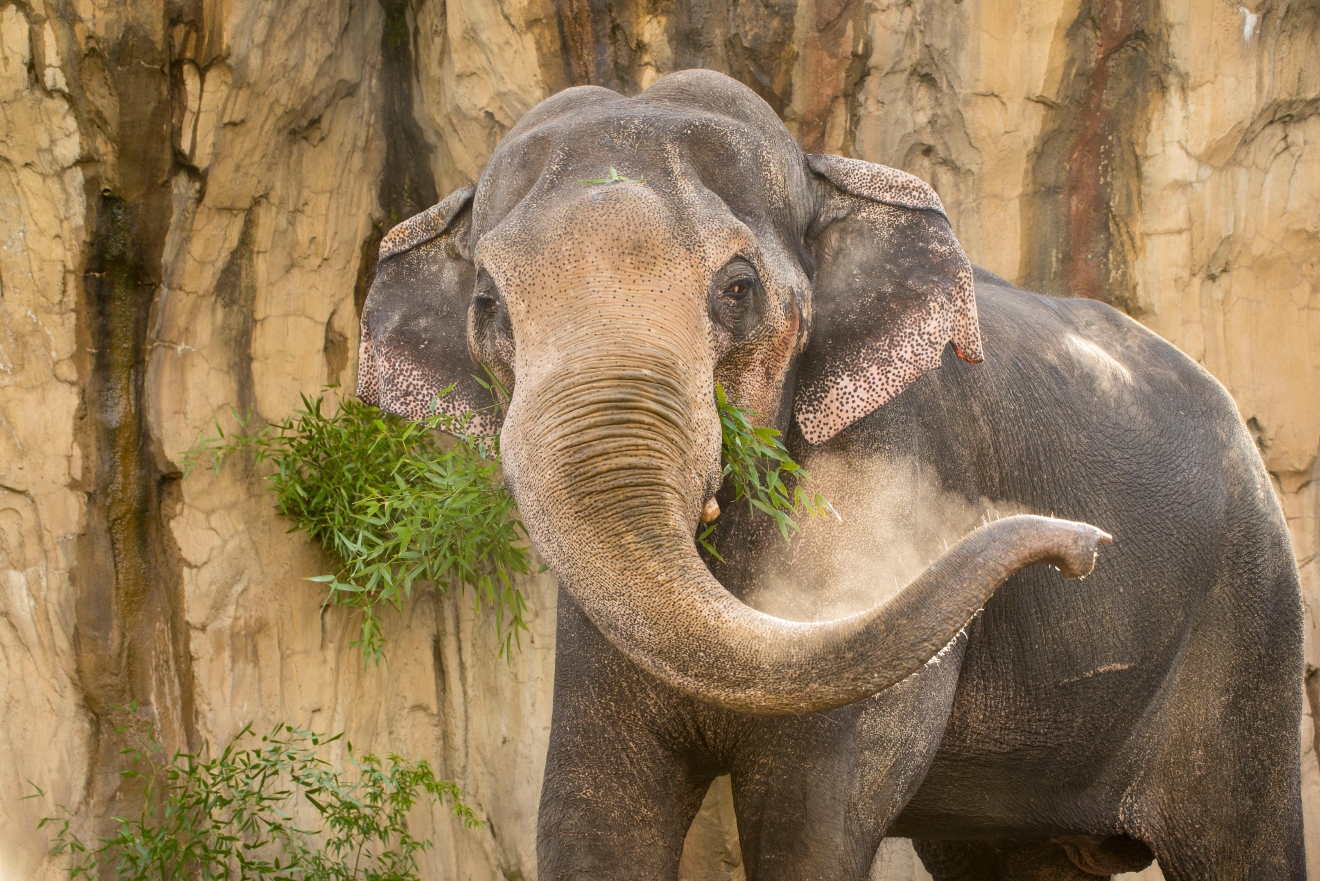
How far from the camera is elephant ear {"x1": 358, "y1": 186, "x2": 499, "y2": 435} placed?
2.95m

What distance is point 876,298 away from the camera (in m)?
2.73

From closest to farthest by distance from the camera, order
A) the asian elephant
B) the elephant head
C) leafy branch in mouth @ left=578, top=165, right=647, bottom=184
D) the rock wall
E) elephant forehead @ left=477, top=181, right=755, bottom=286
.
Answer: the elephant head → the asian elephant → elephant forehead @ left=477, top=181, right=755, bottom=286 → leafy branch in mouth @ left=578, top=165, right=647, bottom=184 → the rock wall

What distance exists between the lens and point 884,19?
494 centimetres

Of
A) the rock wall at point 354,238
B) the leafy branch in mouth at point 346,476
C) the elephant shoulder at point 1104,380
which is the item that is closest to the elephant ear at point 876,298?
the elephant shoulder at point 1104,380

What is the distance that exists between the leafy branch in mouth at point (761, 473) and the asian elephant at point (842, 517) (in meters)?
0.04

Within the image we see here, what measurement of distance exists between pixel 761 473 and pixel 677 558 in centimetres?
66

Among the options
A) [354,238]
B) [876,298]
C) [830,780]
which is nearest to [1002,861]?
[830,780]

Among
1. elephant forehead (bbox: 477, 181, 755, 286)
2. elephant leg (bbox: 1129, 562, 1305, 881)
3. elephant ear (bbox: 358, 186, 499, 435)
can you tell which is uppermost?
elephant forehead (bbox: 477, 181, 755, 286)

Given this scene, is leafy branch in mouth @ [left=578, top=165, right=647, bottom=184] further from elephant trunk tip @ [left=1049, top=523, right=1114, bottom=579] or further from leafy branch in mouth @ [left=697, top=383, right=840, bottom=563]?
elephant trunk tip @ [left=1049, top=523, right=1114, bottom=579]

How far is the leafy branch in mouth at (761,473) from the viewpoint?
8.13 ft

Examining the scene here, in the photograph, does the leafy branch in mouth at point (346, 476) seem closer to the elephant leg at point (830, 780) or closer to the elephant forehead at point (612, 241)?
the elephant leg at point (830, 780)

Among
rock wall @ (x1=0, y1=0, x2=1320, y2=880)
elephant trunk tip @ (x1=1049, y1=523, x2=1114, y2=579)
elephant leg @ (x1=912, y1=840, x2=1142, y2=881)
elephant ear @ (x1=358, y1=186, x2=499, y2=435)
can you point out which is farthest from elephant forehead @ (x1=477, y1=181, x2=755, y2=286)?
elephant leg @ (x1=912, y1=840, x2=1142, y2=881)

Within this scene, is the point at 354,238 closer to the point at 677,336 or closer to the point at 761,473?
the point at 761,473

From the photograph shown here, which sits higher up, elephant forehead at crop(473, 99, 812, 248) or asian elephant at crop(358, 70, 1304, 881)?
elephant forehead at crop(473, 99, 812, 248)
